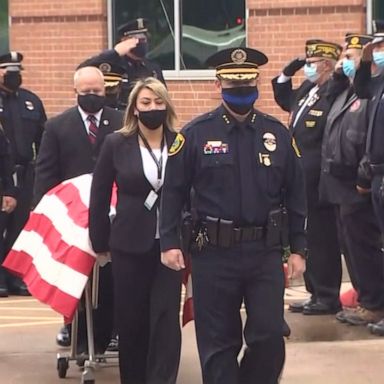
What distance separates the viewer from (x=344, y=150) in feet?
27.3

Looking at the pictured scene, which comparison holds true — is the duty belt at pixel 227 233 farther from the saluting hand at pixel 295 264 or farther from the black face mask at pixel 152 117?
the black face mask at pixel 152 117

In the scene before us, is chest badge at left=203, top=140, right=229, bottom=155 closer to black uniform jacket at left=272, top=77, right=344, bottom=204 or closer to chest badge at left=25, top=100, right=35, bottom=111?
black uniform jacket at left=272, top=77, right=344, bottom=204

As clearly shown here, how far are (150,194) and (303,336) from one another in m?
2.41

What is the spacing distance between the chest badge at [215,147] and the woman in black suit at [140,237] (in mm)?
756

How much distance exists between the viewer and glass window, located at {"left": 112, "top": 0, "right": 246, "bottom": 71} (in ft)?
40.5

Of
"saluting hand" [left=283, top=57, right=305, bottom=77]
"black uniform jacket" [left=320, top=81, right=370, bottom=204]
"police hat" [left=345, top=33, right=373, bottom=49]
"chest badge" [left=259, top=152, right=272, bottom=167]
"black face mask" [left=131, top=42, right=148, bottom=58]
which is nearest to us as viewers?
"chest badge" [left=259, top=152, right=272, bottom=167]

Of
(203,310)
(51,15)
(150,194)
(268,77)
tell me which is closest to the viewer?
(203,310)

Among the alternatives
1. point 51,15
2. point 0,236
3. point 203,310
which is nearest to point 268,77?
point 51,15

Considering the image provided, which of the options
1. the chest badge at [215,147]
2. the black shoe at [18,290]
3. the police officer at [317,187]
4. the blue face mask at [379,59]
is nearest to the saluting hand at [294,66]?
the police officer at [317,187]

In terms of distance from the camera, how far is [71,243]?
21.8 feet

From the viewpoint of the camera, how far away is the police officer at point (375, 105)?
771 centimetres

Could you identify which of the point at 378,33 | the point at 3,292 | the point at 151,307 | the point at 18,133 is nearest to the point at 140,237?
the point at 151,307

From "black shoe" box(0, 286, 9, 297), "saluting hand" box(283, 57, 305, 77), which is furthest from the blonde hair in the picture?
"black shoe" box(0, 286, 9, 297)

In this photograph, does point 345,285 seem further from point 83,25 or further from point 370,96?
point 83,25
